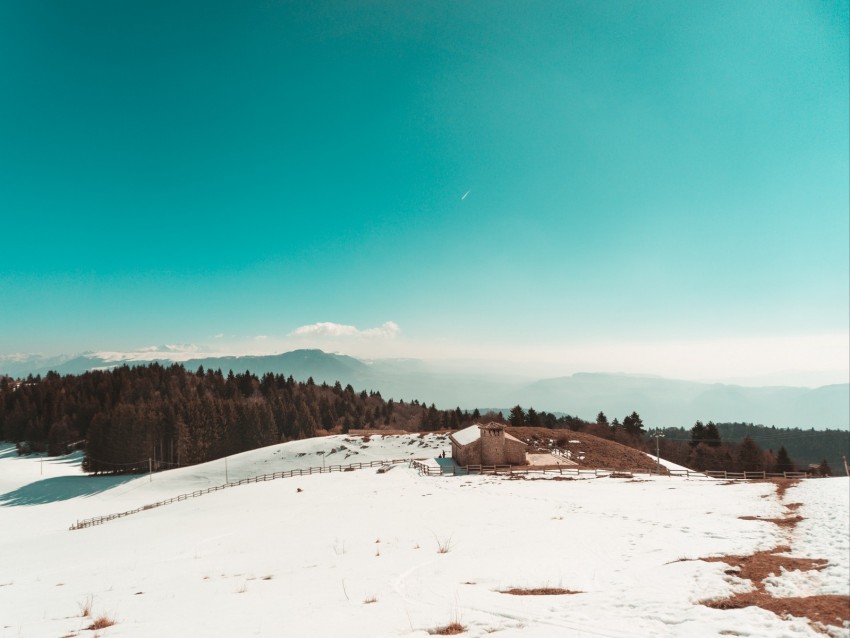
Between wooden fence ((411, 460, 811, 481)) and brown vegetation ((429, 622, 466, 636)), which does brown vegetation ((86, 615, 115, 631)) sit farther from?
wooden fence ((411, 460, 811, 481))

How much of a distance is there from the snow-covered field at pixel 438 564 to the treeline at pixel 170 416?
5805 cm

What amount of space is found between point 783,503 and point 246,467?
75.8 metres

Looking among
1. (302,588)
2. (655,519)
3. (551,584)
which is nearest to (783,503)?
(655,519)

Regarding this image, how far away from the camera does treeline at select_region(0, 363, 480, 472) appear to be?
3391 inches

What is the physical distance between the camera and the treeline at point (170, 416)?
86125 mm

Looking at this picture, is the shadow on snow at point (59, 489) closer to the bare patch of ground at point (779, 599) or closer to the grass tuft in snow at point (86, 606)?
the grass tuft in snow at point (86, 606)

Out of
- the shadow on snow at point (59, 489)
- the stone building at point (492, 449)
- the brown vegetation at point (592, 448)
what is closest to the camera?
the stone building at point (492, 449)

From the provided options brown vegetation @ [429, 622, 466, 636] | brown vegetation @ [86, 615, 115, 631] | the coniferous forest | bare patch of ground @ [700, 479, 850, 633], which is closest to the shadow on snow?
the coniferous forest

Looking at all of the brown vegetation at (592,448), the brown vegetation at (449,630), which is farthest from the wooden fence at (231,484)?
the brown vegetation at (449,630)

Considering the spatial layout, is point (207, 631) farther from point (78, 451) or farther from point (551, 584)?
point (78, 451)

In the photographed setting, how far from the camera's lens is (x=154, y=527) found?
111ft

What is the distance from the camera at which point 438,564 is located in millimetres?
15633

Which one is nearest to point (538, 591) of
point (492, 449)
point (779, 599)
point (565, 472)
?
point (779, 599)

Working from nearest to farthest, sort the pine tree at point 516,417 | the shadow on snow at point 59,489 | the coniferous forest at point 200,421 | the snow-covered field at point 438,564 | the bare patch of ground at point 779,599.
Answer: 1. the bare patch of ground at point 779,599
2. the snow-covered field at point 438,564
3. the shadow on snow at point 59,489
4. the coniferous forest at point 200,421
5. the pine tree at point 516,417
